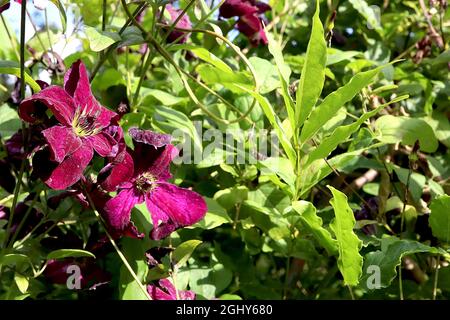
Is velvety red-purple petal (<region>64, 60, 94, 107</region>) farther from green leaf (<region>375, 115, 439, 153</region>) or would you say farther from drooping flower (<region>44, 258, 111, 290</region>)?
green leaf (<region>375, 115, 439, 153</region>)

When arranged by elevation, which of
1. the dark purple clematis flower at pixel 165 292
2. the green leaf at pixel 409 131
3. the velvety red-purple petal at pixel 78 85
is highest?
the velvety red-purple petal at pixel 78 85

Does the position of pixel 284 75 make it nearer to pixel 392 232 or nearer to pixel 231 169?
pixel 231 169

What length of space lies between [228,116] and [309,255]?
0.73 ft

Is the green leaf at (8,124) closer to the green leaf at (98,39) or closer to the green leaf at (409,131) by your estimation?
the green leaf at (98,39)

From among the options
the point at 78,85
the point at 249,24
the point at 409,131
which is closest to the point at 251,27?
the point at 249,24

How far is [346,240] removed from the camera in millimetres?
682

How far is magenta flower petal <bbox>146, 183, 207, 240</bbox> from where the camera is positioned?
73 cm

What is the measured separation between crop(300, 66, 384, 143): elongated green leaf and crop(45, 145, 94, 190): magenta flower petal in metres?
0.24

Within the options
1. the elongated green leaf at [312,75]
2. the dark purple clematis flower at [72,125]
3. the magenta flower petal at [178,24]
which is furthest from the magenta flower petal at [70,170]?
the magenta flower petal at [178,24]

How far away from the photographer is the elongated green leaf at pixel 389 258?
70 centimetres

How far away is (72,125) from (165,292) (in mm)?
243

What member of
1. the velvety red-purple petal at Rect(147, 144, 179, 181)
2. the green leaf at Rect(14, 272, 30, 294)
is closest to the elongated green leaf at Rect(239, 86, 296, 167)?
the velvety red-purple petal at Rect(147, 144, 179, 181)

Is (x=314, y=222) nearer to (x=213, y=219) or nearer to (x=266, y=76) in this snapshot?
(x=213, y=219)

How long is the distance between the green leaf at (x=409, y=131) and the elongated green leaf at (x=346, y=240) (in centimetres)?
24
